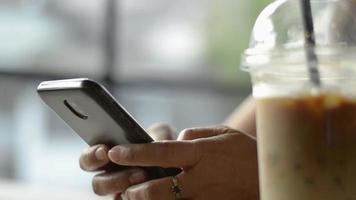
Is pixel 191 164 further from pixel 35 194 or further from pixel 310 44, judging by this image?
pixel 35 194

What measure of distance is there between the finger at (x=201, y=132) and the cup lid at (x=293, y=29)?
0.17 m

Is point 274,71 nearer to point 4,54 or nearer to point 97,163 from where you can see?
point 97,163

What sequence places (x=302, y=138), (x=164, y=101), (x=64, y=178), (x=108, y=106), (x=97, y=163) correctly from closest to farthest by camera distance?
(x=302, y=138)
(x=108, y=106)
(x=97, y=163)
(x=64, y=178)
(x=164, y=101)

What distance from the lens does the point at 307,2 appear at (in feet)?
2.07

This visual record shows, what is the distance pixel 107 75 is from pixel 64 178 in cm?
39

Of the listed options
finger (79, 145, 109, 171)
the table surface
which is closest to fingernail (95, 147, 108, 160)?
finger (79, 145, 109, 171)

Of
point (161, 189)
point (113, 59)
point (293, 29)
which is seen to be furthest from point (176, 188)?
point (113, 59)

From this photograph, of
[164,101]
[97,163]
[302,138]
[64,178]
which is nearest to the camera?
[302,138]

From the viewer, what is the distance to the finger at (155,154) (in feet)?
2.37

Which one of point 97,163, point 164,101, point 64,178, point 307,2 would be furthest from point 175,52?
point 307,2

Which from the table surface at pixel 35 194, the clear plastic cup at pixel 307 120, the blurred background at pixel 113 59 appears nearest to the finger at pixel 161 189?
the clear plastic cup at pixel 307 120

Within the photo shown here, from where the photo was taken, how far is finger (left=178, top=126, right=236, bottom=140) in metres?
0.80

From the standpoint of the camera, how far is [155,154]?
0.73 metres

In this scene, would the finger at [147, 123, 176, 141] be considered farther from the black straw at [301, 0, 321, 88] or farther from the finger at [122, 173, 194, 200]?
the black straw at [301, 0, 321, 88]
